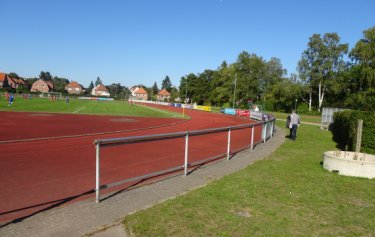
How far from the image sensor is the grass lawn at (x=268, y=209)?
459cm

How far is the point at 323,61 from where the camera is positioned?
5956cm

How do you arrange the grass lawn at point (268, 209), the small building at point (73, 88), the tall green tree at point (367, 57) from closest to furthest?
the grass lawn at point (268, 209) → the tall green tree at point (367, 57) → the small building at point (73, 88)

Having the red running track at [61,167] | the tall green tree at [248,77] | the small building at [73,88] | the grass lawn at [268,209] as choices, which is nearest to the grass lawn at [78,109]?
the red running track at [61,167]

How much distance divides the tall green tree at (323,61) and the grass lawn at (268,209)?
185ft

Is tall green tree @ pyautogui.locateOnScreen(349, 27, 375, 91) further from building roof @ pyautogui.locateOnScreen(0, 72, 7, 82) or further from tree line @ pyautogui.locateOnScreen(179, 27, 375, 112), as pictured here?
building roof @ pyautogui.locateOnScreen(0, 72, 7, 82)

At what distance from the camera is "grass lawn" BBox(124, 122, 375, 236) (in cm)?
459

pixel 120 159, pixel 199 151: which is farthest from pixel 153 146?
pixel 120 159

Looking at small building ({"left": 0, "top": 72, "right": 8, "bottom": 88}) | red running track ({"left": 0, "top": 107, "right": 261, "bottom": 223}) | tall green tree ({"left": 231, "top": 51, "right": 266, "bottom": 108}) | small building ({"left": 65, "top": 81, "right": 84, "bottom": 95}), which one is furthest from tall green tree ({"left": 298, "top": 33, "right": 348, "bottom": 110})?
small building ({"left": 65, "top": 81, "right": 84, "bottom": 95})

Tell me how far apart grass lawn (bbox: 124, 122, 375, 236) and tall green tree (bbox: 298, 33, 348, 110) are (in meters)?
56.3

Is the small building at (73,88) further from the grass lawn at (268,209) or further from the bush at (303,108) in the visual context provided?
the grass lawn at (268,209)

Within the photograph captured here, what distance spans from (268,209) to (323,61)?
6004cm

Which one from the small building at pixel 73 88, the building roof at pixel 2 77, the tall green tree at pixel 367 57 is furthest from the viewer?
the small building at pixel 73 88

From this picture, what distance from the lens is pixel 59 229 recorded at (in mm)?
4438

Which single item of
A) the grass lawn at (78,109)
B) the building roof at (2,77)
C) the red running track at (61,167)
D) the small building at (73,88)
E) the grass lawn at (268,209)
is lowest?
the grass lawn at (78,109)
